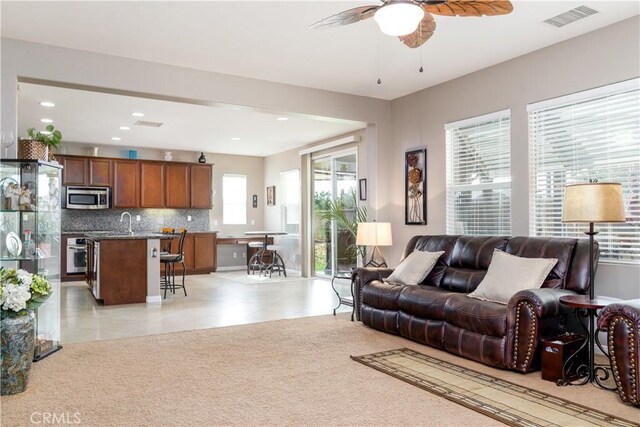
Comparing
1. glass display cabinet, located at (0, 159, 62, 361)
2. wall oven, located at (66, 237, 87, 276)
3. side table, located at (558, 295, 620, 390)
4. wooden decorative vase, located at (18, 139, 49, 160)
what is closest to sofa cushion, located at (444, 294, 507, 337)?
side table, located at (558, 295, 620, 390)

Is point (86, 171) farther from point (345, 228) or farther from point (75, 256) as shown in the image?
point (345, 228)

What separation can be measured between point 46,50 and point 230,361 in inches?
131

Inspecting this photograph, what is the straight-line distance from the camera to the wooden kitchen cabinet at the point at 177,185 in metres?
10.0

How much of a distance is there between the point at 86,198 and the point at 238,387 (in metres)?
7.30

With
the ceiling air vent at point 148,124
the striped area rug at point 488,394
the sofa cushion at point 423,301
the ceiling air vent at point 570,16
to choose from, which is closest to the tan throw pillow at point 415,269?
the sofa cushion at point 423,301

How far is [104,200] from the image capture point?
9414 mm

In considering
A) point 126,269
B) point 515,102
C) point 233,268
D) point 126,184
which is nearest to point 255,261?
point 233,268

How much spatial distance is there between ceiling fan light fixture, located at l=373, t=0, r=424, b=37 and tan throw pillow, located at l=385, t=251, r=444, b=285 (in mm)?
2763

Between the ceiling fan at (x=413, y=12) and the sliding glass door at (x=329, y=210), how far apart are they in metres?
5.28

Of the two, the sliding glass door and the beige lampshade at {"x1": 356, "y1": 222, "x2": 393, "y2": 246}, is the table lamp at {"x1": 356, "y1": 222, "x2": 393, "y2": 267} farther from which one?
the sliding glass door

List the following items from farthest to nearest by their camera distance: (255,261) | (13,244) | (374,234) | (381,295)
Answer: (255,261) < (374,234) < (381,295) < (13,244)

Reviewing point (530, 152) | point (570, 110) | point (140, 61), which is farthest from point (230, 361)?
point (570, 110)

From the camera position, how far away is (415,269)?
16.0 ft

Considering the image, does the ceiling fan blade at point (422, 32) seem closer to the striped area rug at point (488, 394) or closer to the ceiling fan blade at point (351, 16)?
the ceiling fan blade at point (351, 16)
